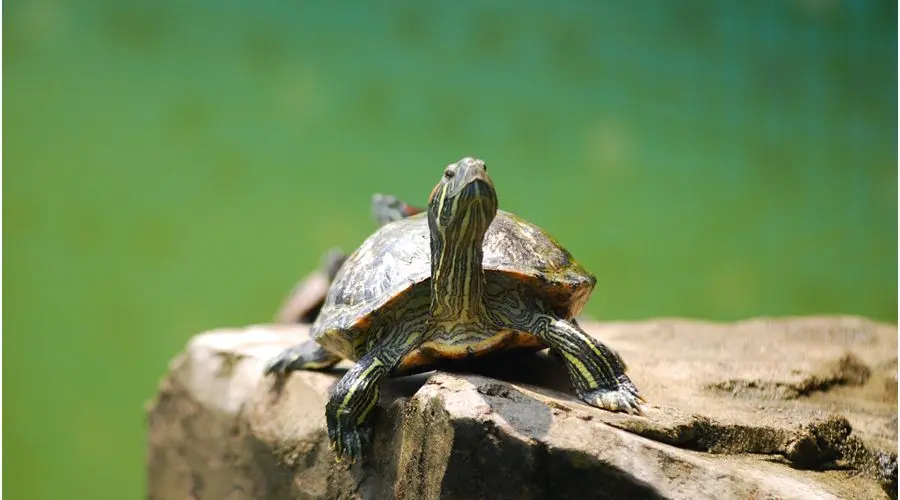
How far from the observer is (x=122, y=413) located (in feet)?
18.7

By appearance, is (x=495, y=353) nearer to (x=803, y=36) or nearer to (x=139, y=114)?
(x=139, y=114)

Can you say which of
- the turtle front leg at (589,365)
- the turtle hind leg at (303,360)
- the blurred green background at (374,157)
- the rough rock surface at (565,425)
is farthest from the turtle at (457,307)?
the blurred green background at (374,157)

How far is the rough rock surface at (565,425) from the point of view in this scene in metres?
1.94

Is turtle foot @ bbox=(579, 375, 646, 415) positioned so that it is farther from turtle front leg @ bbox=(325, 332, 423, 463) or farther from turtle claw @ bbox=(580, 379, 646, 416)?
turtle front leg @ bbox=(325, 332, 423, 463)

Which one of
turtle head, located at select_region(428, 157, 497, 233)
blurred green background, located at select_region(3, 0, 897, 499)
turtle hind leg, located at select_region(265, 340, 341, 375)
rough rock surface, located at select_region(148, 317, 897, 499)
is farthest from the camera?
blurred green background, located at select_region(3, 0, 897, 499)

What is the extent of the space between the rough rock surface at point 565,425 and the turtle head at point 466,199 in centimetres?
46

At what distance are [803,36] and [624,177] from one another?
1817 mm

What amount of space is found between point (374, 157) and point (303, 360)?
2862 millimetres

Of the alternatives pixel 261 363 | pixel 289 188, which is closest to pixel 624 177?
pixel 289 188

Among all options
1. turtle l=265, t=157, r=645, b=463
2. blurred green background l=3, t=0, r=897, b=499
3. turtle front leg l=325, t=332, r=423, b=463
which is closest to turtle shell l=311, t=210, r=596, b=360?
turtle l=265, t=157, r=645, b=463

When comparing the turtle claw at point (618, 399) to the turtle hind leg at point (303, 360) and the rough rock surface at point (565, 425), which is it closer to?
the rough rock surface at point (565, 425)

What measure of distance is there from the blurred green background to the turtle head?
10.0 feet

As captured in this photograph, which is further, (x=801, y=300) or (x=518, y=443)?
(x=801, y=300)

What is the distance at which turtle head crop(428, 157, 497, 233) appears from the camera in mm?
2064
